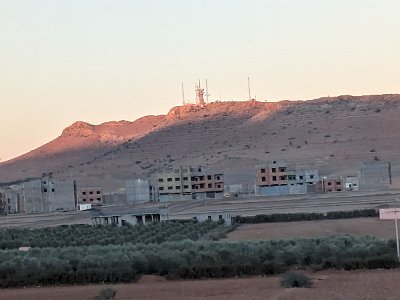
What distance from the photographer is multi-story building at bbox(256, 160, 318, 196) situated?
4355 inches

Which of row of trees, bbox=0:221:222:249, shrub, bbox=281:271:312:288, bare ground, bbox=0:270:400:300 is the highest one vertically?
row of trees, bbox=0:221:222:249

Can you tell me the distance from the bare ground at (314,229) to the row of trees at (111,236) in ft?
7.78

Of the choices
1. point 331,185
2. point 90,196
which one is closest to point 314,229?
point 331,185

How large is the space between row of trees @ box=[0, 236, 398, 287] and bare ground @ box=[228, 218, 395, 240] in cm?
1436

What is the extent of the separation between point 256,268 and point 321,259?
94.5 inches

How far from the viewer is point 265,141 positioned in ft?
546

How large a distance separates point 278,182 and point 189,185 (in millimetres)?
11454

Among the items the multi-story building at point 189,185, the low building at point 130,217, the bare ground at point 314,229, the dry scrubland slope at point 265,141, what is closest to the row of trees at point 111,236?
the bare ground at point 314,229

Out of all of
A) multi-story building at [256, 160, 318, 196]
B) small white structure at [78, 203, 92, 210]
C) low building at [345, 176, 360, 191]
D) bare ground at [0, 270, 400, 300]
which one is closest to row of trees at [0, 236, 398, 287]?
bare ground at [0, 270, 400, 300]

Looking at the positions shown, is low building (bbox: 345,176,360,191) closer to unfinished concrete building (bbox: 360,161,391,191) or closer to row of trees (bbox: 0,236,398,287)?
unfinished concrete building (bbox: 360,161,391,191)

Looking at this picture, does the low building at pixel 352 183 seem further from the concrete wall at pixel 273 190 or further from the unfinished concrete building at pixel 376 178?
the concrete wall at pixel 273 190

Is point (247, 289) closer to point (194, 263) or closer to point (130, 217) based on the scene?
point (194, 263)

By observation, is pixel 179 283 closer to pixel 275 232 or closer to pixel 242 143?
pixel 275 232

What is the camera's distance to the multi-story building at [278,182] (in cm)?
11062
